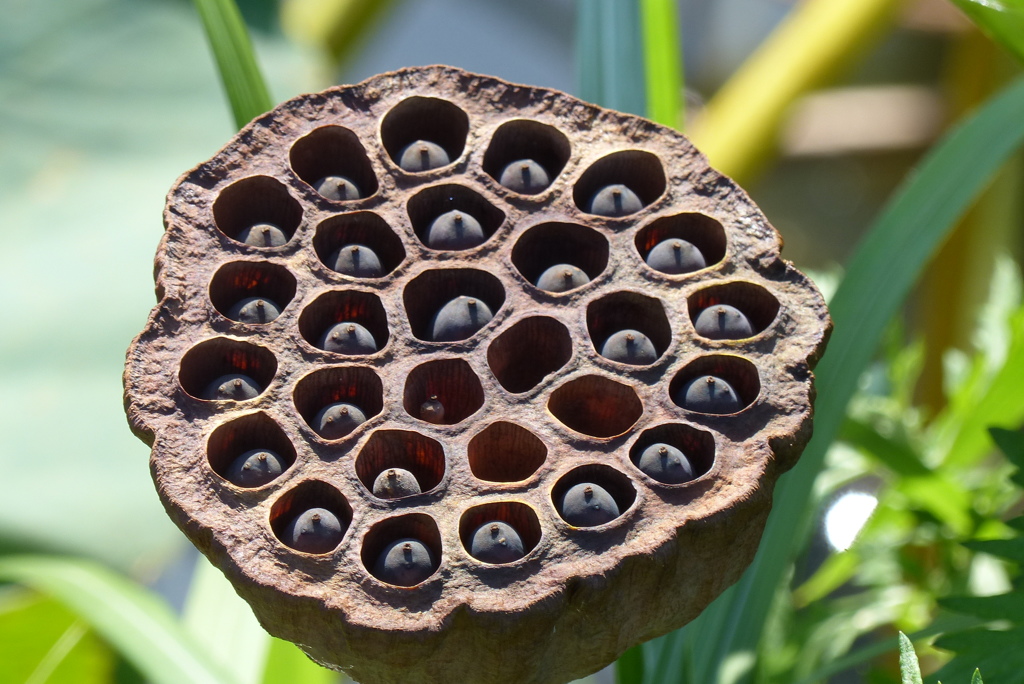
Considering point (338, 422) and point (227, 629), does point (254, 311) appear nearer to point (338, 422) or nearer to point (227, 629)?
point (338, 422)

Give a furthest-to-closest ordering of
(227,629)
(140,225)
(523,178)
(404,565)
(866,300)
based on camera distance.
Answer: (140,225)
(227,629)
(866,300)
(523,178)
(404,565)

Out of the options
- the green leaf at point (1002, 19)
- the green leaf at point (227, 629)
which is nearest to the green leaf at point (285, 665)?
the green leaf at point (227, 629)

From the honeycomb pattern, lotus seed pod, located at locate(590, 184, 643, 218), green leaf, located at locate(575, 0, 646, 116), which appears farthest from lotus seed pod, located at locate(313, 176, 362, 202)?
green leaf, located at locate(575, 0, 646, 116)

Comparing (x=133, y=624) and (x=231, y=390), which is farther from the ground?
(x=231, y=390)

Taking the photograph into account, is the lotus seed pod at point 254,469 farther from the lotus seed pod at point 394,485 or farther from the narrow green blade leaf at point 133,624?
the narrow green blade leaf at point 133,624

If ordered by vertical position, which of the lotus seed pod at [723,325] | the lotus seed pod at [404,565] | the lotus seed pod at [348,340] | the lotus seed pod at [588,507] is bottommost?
the lotus seed pod at [404,565]

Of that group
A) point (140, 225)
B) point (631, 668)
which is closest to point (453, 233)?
point (631, 668)
